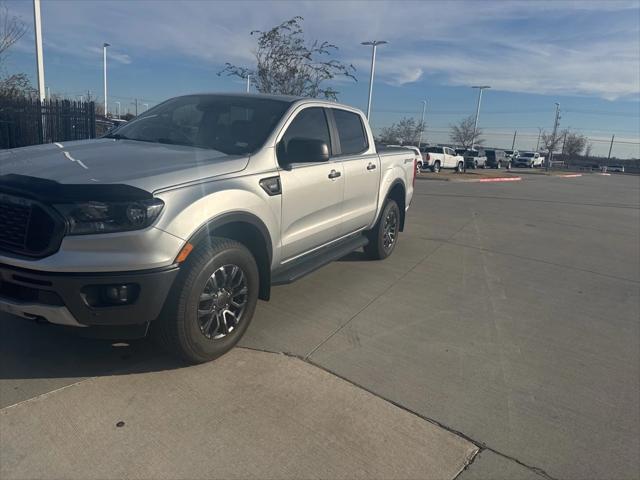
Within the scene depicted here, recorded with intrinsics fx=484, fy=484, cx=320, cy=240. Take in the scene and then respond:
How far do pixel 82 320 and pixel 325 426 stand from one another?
150cm

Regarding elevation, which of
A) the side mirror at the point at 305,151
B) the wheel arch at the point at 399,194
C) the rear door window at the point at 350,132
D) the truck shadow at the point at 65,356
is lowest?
the truck shadow at the point at 65,356

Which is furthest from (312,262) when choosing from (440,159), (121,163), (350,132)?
(440,159)

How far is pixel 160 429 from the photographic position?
8.60ft

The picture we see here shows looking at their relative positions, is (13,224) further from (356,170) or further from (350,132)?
(350,132)

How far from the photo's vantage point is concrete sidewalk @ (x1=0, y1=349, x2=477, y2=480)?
2.36m

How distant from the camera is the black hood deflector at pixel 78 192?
2664 mm

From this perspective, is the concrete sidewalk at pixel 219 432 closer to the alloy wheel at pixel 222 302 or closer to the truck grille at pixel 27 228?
the alloy wheel at pixel 222 302

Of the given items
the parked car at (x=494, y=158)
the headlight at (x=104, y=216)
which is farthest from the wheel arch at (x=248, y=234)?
the parked car at (x=494, y=158)

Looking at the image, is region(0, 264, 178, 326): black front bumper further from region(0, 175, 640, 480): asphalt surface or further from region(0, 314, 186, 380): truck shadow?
region(0, 175, 640, 480): asphalt surface

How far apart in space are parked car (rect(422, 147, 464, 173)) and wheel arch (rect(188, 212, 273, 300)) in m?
29.5

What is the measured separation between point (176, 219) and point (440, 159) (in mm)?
32423

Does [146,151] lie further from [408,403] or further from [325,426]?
[408,403]

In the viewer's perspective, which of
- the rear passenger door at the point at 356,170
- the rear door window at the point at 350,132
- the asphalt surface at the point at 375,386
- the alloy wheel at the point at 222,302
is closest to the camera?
the asphalt surface at the point at 375,386

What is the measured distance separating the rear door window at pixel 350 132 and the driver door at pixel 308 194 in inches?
13.1
